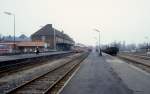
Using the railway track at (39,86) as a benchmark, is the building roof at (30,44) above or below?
above

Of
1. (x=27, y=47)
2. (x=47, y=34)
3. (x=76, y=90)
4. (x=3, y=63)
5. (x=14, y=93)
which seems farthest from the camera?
(x=47, y=34)

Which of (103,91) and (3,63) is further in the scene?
(3,63)

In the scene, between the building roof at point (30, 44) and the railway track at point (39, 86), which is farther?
the building roof at point (30, 44)

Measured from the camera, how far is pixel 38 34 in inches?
5037

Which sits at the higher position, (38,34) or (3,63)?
(38,34)

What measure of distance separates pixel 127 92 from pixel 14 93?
485 centimetres

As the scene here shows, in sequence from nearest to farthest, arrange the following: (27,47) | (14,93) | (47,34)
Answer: (14,93), (27,47), (47,34)

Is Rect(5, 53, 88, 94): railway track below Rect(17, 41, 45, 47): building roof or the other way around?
below

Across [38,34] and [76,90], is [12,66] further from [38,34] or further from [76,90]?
[38,34]

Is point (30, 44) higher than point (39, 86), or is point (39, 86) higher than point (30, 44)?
point (30, 44)

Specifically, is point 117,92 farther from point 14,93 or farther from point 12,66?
point 12,66

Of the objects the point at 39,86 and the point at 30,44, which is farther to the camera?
the point at 30,44

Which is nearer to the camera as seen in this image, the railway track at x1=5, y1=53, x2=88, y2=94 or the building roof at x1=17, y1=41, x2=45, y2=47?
the railway track at x1=5, y1=53, x2=88, y2=94

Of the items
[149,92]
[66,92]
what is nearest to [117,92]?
[149,92]
